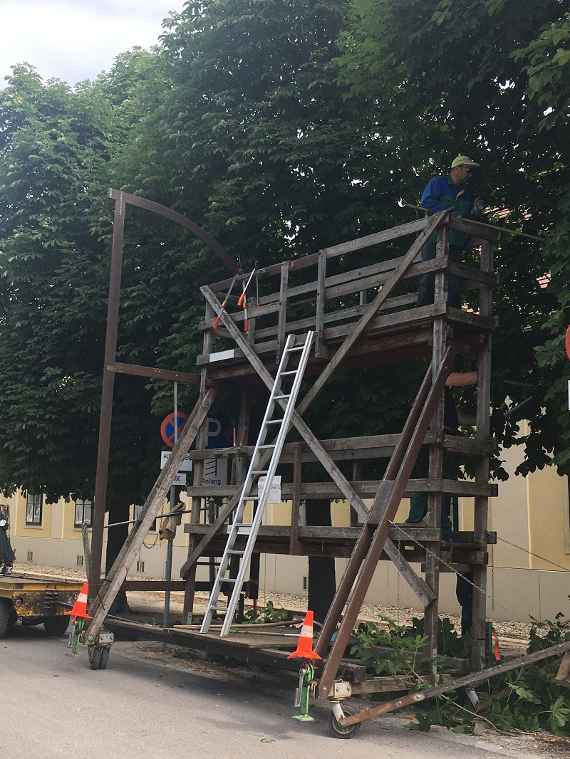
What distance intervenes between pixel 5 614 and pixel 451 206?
8793 millimetres

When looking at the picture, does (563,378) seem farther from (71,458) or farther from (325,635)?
(71,458)

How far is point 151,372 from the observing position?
37.6 feet

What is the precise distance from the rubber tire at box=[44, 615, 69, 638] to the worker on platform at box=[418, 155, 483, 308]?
318 inches

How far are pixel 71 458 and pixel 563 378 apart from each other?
9282 mm

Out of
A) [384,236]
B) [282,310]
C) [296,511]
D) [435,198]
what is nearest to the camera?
[384,236]

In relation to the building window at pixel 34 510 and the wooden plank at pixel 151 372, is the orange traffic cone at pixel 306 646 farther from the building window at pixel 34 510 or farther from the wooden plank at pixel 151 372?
the building window at pixel 34 510

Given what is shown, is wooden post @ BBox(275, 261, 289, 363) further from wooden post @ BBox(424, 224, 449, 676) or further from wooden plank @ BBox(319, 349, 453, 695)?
wooden plank @ BBox(319, 349, 453, 695)

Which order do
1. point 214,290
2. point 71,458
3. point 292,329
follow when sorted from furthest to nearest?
point 71,458, point 214,290, point 292,329

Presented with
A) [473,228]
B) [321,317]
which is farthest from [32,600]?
[473,228]

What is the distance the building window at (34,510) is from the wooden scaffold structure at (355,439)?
21859mm

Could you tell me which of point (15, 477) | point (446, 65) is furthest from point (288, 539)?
point (15, 477)

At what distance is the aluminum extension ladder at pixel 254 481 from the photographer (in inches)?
371

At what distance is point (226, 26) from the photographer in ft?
41.7

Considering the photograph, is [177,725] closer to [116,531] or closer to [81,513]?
[116,531]
